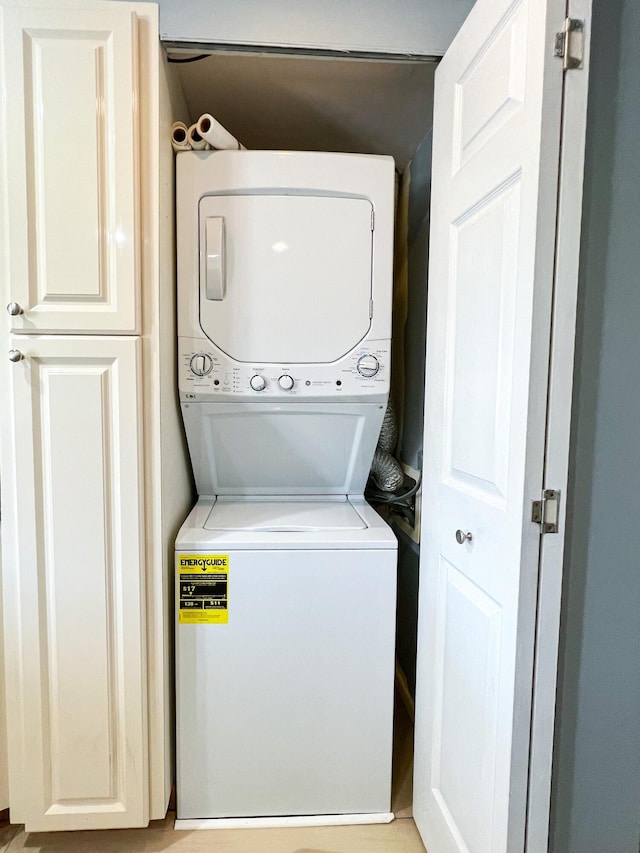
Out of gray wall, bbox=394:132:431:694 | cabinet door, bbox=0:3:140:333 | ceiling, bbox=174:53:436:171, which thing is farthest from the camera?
gray wall, bbox=394:132:431:694

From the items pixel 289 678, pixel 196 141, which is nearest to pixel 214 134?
pixel 196 141

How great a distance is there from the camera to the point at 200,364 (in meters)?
1.59

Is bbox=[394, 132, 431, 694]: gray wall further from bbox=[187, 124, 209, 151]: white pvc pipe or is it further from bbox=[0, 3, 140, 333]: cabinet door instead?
bbox=[0, 3, 140, 333]: cabinet door

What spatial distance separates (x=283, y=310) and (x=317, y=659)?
41.8 inches

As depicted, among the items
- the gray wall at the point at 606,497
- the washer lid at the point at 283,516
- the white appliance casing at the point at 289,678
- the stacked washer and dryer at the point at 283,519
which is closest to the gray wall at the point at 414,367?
the stacked washer and dryer at the point at 283,519

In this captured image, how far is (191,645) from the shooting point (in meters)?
1.45

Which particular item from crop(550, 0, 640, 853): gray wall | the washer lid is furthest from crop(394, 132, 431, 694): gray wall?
crop(550, 0, 640, 853): gray wall

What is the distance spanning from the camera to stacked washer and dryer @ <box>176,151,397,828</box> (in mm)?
1455

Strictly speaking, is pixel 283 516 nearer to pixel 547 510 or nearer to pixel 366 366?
pixel 366 366

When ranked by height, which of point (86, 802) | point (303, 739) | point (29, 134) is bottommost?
point (86, 802)

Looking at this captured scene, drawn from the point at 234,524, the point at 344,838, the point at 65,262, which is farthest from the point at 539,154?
the point at 344,838

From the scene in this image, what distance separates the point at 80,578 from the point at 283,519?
1.96 ft

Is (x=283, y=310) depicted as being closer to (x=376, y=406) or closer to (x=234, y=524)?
(x=376, y=406)

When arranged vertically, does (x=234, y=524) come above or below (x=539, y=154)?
below
